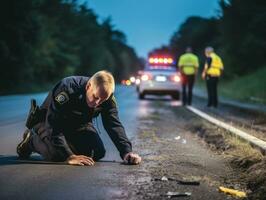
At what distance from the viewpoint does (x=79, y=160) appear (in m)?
7.59

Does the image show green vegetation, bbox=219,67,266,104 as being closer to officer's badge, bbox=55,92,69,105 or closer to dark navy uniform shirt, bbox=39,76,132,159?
dark navy uniform shirt, bbox=39,76,132,159

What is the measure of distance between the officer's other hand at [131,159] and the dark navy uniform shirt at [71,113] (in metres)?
0.06

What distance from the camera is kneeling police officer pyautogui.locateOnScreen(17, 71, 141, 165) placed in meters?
7.34

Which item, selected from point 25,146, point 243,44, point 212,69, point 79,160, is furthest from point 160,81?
point 79,160

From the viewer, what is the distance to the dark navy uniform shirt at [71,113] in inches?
289

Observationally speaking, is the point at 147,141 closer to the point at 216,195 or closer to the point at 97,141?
the point at 97,141

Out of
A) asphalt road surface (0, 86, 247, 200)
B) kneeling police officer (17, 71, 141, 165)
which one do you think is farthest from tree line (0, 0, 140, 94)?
kneeling police officer (17, 71, 141, 165)

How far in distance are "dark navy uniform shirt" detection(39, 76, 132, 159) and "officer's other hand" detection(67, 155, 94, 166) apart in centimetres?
6

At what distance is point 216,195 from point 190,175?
1.09 metres

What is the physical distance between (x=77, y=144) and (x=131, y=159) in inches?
27.6

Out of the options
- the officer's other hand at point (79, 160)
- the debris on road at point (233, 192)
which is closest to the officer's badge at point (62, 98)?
the officer's other hand at point (79, 160)

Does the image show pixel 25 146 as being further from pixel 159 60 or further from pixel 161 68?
pixel 159 60

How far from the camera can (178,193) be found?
235 inches

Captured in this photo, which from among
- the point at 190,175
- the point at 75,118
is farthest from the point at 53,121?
the point at 190,175
